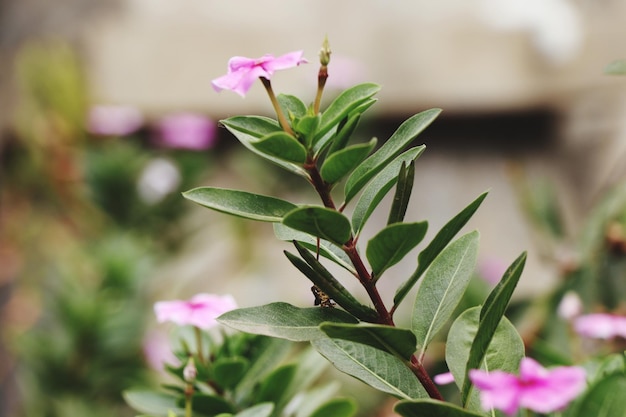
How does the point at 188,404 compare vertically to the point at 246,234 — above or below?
above

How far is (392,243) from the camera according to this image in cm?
37

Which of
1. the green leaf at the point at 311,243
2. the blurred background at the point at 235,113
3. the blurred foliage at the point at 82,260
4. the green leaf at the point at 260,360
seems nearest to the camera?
the green leaf at the point at 311,243

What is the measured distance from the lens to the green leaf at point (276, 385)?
0.51 meters

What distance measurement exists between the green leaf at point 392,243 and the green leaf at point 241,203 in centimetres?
5

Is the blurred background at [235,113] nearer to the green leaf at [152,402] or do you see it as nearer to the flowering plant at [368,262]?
the green leaf at [152,402]

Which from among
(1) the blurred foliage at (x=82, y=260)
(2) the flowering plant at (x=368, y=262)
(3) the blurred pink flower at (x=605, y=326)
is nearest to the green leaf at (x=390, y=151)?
(2) the flowering plant at (x=368, y=262)

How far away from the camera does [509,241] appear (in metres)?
2.09

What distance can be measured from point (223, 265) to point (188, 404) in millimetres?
1671

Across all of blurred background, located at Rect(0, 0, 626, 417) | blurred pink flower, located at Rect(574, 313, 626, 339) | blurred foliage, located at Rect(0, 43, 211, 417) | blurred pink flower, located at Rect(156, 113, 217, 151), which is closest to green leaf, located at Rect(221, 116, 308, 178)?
blurred pink flower, located at Rect(574, 313, 626, 339)

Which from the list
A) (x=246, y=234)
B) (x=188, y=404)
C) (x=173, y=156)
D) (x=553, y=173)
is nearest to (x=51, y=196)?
(x=173, y=156)

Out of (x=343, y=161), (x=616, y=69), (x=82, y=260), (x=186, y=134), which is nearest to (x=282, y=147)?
(x=343, y=161)

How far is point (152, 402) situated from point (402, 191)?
24 centimetres

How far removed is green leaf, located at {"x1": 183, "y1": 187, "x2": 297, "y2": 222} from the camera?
Answer: 388mm

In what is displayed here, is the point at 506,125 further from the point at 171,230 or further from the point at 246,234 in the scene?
the point at 171,230
